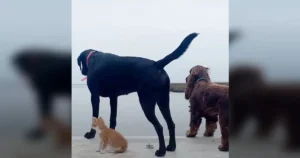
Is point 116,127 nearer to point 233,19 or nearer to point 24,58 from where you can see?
point 24,58

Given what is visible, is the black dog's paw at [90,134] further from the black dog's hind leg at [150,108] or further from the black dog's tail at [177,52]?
the black dog's tail at [177,52]

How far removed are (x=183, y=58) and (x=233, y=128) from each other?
0.49 meters

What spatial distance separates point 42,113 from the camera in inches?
78.6

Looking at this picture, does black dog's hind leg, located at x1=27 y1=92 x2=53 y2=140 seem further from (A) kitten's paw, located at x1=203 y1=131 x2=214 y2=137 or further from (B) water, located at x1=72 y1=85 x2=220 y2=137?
(A) kitten's paw, located at x1=203 y1=131 x2=214 y2=137

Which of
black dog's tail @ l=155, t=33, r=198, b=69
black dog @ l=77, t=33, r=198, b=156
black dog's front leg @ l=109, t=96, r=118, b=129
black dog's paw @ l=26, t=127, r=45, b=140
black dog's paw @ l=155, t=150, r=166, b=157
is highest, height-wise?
black dog's tail @ l=155, t=33, r=198, b=69

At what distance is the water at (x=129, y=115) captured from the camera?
2.11 meters

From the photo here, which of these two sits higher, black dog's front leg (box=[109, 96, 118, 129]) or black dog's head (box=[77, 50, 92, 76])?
black dog's head (box=[77, 50, 92, 76])

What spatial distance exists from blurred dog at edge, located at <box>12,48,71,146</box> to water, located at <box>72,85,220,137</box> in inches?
5.1

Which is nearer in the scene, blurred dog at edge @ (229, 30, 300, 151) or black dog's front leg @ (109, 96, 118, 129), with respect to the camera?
blurred dog at edge @ (229, 30, 300, 151)

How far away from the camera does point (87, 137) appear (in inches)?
84.6

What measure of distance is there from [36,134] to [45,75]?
0.33m

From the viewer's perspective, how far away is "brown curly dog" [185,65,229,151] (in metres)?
2.15

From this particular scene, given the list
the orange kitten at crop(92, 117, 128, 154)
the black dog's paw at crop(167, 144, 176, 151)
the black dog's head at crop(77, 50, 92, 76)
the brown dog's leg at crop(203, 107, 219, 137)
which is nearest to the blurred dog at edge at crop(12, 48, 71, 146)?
the black dog's head at crop(77, 50, 92, 76)

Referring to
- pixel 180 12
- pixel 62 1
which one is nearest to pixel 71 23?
pixel 62 1
